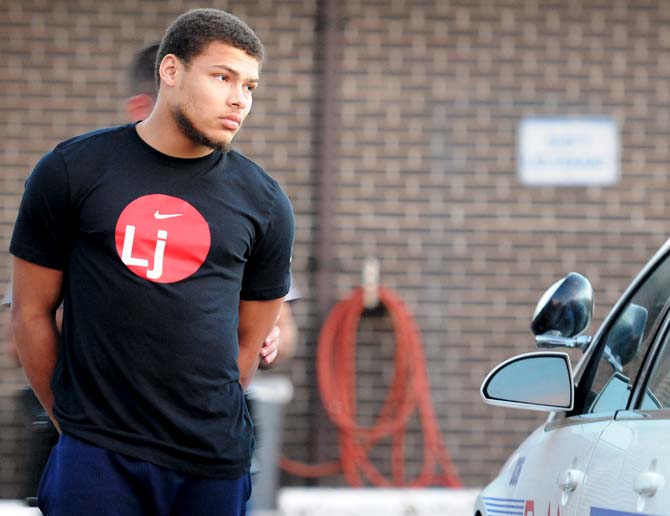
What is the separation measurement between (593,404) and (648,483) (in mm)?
912

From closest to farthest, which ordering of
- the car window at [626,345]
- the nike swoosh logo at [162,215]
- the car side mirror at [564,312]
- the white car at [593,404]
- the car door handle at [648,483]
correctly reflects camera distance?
the car door handle at [648,483]
the white car at [593,404]
the nike swoosh logo at [162,215]
the car window at [626,345]
the car side mirror at [564,312]

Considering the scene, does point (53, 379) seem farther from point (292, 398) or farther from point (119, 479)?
point (292, 398)

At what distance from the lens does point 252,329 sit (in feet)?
12.2

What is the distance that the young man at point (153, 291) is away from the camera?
3.33m

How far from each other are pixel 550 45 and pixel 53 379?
7020mm

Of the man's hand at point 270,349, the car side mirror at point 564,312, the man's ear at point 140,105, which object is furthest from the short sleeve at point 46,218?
the car side mirror at point 564,312

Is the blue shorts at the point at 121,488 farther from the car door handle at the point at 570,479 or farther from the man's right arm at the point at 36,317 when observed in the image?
the car door handle at the point at 570,479

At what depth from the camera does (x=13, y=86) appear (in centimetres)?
978

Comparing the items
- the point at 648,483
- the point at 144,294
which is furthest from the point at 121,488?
the point at 648,483

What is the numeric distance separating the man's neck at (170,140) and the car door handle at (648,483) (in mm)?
1300

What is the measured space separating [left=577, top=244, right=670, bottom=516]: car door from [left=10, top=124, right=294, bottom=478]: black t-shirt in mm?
874

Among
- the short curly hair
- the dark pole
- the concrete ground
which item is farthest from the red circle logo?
the dark pole

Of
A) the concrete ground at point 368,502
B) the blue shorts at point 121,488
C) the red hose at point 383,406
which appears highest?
the blue shorts at point 121,488

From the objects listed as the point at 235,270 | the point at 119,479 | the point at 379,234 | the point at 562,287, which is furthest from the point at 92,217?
the point at 379,234
